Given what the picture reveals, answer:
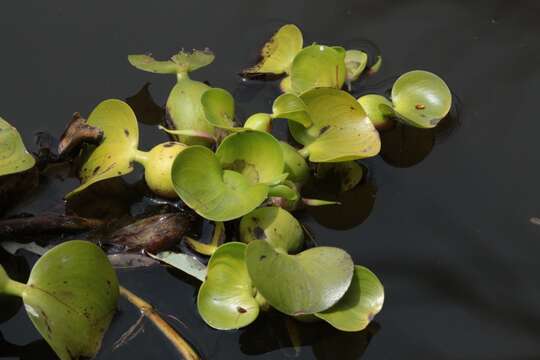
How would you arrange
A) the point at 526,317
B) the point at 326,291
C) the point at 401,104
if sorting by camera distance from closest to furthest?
the point at 326,291 < the point at 526,317 < the point at 401,104

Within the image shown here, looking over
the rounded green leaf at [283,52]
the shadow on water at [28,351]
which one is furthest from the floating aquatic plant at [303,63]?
the shadow on water at [28,351]

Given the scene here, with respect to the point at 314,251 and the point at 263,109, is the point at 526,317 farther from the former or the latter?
the point at 263,109

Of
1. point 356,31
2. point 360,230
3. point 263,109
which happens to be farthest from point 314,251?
point 356,31

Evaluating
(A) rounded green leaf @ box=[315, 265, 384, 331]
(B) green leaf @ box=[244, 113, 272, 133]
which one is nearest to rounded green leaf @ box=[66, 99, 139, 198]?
(B) green leaf @ box=[244, 113, 272, 133]

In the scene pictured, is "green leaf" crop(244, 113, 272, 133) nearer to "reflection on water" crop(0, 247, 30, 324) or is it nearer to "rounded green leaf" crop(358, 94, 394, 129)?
"rounded green leaf" crop(358, 94, 394, 129)

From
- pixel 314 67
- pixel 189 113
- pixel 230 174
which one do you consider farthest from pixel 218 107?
pixel 314 67

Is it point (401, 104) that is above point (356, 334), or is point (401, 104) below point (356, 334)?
above

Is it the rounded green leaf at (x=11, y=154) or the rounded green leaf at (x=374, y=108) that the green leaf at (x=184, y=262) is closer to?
the rounded green leaf at (x=11, y=154)
